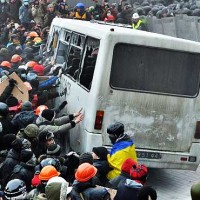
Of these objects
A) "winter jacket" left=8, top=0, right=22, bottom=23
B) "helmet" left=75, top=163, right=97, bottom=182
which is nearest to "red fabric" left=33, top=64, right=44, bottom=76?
"helmet" left=75, top=163, right=97, bottom=182

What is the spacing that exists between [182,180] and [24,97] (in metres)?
3.29

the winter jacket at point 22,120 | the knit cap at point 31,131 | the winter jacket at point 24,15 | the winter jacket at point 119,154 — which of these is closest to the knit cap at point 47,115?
the winter jacket at point 22,120

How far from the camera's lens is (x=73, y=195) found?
6.27m

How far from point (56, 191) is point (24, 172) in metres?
1.22

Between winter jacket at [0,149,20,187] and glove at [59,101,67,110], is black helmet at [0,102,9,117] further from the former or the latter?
glove at [59,101,67,110]

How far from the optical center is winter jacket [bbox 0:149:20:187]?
741cm

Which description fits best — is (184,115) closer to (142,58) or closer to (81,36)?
(142,58)

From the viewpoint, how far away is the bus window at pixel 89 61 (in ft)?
29.9

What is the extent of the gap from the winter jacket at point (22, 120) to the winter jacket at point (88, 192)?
2.94 meters

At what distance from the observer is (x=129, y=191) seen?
6.18 m

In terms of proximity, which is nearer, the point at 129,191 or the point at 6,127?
the point at 129,191

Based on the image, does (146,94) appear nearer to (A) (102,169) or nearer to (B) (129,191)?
(A) (102,169)

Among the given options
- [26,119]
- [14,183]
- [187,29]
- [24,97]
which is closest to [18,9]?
[187,29]

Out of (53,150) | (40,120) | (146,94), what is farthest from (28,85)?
(53,150)
